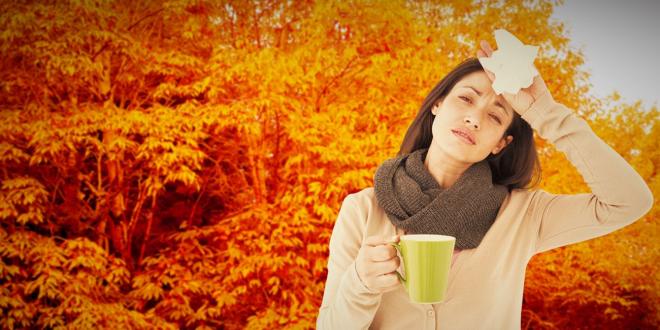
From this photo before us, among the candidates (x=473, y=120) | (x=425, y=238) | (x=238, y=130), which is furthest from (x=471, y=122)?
(x=238, y=130)

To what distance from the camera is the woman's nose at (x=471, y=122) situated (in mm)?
871

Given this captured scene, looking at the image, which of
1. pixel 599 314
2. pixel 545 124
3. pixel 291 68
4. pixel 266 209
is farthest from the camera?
pixel 599 314

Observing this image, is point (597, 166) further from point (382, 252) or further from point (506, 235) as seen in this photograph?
point (382, 252)

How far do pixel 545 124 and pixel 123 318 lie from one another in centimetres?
237

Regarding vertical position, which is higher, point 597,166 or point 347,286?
point 597,166

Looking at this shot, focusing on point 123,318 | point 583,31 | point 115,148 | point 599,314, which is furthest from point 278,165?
point 599,314

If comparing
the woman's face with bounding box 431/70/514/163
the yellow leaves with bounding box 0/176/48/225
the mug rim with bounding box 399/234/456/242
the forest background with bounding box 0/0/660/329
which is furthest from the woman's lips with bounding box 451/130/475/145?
the yellow leaves with bounding box 0/176/48/225

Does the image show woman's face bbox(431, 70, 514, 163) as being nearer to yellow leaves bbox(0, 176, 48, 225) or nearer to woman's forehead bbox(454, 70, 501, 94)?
woman's forehead bbox(454, 70, 501, 94)

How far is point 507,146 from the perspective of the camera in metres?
0.99

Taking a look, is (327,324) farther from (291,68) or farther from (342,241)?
(291,68)

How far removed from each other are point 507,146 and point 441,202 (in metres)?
0.21

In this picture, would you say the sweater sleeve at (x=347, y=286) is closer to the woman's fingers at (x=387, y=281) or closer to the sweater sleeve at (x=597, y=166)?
the woman's fingers at (x=387, y=281)

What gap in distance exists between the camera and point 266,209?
2.74 m

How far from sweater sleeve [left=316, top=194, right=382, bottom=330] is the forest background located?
1.57 m
